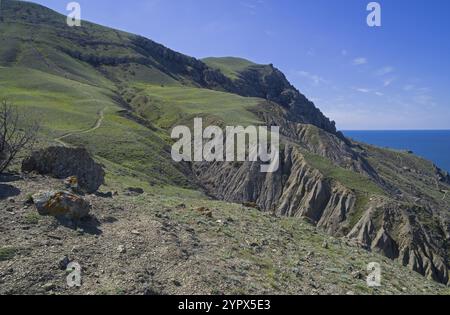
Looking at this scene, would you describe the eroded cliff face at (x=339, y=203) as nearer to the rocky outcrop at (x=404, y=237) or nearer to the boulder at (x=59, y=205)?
the rocky outcrop at (x=404, y=237)

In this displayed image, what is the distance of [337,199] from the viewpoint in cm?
4981

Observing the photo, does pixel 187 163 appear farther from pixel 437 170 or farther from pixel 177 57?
pixel 437 170

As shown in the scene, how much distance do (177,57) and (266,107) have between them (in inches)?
4048

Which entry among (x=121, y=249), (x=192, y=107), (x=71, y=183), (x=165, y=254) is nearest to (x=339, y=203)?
(x=71, y=183)

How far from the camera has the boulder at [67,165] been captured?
2011 centimetres

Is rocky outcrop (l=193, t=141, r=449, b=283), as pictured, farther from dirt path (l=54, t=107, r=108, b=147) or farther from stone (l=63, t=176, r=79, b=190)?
stone (l=63, t=176, r=79, b=190)

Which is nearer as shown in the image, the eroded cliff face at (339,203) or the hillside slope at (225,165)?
the eroded cliff face at (339,203)

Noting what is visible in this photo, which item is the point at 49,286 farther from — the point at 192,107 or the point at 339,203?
the point at 192,107

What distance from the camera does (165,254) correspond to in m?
13.8

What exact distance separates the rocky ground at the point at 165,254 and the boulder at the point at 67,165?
4.93 ft

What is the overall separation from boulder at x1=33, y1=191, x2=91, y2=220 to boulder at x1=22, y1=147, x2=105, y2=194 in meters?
4.63

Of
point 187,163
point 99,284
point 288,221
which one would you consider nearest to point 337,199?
point 187,163

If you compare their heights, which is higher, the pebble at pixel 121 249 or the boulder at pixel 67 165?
the boulder at pixel 67 165

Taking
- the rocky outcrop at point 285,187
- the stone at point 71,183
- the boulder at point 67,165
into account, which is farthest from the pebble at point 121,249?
the rocky outcrop at point 285,187
